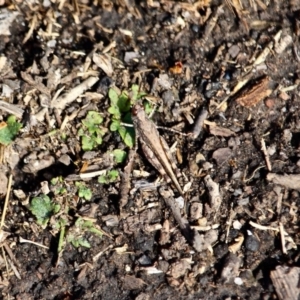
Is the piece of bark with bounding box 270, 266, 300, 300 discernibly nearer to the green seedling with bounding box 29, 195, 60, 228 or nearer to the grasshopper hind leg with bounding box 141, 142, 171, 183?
the grasshopper hind leg with bounding box 141, 142, 171, 183

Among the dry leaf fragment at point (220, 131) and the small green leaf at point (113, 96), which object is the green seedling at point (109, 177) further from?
the dry leaf fragment at point (220, 131)

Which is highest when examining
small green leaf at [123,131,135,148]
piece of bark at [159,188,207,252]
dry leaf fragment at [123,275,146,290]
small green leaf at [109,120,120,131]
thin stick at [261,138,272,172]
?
small green leaf at [109,120,120,131]

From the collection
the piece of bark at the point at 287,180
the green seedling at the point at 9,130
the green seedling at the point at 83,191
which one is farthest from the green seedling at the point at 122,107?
the piece of bark at the point at 287,180

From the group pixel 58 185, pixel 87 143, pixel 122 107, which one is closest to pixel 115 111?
pixel 122 107

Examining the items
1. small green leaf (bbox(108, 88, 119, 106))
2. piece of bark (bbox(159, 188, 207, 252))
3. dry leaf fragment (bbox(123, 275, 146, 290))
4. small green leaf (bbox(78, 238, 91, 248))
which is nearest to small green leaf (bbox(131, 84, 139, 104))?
small green leaf (bbox(108, 88, 119, 106))

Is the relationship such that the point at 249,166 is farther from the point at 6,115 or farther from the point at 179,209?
the point at 6,115
